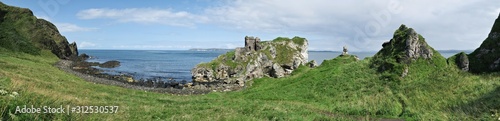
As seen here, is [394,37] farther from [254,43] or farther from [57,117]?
[254,43]

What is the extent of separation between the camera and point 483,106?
84.7 ft

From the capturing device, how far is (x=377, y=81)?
41.2 m

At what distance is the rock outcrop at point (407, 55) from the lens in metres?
40.9

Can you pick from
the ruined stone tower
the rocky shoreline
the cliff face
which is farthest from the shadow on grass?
the cliff face

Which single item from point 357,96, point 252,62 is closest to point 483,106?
point 357,96

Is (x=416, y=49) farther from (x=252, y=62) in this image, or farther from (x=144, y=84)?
(x=144, y=84)

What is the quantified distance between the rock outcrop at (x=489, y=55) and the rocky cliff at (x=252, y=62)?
52.8 metres

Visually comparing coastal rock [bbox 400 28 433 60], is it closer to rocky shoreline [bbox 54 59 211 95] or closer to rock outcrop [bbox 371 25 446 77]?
rock outcrop [bbox 371 25 446 77]

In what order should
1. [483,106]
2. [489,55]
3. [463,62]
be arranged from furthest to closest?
[463,62]
[489,55]
[483,106]

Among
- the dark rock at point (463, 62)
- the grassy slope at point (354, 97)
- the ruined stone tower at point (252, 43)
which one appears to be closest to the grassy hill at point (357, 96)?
the grassy slope at point (354, 97)

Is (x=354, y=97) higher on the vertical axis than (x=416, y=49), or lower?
lower

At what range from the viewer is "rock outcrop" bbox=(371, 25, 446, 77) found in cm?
4093

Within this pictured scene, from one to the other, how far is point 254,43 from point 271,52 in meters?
6.80

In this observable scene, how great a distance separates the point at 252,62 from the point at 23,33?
110 meters
